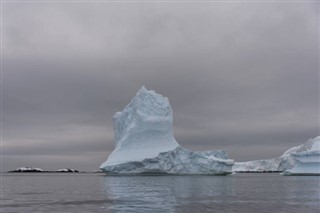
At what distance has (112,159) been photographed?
2424 inches

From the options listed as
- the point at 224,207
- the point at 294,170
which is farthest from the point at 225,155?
the point at 224,207

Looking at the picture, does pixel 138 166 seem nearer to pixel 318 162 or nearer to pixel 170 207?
pixel 318 162

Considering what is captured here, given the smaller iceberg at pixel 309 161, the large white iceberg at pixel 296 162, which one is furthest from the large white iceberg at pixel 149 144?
the large white iceberg at pixel 296 162

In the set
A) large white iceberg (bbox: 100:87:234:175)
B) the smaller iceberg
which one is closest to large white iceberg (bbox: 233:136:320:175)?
the smaller iceberg

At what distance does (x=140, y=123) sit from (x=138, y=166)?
5843 millimetres

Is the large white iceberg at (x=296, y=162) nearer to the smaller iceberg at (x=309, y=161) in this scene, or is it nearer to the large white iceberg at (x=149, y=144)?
the smaller iceberg at (x=309, y=161)

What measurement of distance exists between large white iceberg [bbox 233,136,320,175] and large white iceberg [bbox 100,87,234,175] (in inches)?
617

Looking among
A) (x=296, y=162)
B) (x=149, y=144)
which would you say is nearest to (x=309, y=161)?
(x=296, y=162)

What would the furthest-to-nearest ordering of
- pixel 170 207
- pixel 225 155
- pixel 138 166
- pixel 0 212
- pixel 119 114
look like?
pixel 225 155 → pixel 119 114 → pixel 138 166 → pixel 170 207 → pixel 0 212

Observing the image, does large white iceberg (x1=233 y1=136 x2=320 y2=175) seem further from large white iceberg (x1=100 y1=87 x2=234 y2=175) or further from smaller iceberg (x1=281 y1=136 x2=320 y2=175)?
large white iceberg (x1=100 y1=87 x2=234 y2=175)

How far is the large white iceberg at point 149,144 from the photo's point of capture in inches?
2304

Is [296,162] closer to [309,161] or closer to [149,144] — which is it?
[309,161]

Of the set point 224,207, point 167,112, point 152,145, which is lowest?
point 224,207

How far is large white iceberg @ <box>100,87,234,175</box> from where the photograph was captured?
58531mm
